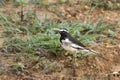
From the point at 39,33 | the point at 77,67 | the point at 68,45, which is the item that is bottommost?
the point at 77,67

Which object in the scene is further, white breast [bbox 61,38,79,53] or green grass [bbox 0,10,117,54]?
green grass [bbox 0,10,117,54]

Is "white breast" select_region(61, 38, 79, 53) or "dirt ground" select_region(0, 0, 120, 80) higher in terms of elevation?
"white breast" select_region(61, 38, 79, 53)

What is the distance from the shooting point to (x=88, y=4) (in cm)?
762

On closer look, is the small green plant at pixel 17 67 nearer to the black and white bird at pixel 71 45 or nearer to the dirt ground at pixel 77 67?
the dirt ground at pixel 77 67

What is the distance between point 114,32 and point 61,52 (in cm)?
127

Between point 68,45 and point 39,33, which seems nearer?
point 68,45

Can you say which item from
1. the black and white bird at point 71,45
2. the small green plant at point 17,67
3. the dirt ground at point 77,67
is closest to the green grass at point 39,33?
the dirt ground at point 77,67

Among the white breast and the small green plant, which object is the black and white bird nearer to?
the white breast

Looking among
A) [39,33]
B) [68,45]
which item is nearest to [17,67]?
[68,45]

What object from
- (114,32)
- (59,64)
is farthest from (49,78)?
(114,32)

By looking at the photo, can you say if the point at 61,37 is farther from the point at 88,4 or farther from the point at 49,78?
the point at 88,4

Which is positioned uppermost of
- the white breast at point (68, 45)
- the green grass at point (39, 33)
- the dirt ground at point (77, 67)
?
the white breast at point (68, 45)

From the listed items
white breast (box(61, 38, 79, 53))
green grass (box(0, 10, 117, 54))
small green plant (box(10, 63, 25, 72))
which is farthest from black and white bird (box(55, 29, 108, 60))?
small green plant (box(10, 63, 25, 72))

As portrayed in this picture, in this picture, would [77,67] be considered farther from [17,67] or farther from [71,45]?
[17,67]
